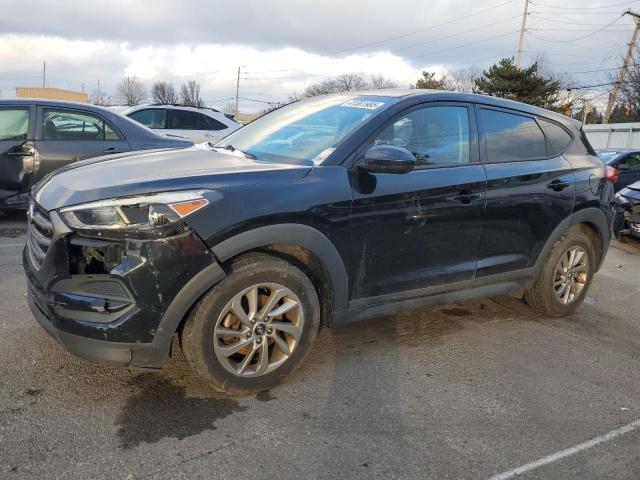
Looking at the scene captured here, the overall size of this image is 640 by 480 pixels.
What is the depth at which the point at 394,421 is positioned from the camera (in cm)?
301

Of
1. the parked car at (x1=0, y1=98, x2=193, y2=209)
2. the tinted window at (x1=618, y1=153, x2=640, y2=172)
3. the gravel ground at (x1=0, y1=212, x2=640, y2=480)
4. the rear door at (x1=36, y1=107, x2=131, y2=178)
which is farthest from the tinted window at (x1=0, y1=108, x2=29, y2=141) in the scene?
the tinted window at (x1=618, y1=153, x2=640, y2=172)

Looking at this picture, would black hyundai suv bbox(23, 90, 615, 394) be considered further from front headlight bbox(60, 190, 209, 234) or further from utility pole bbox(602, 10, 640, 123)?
utility pole bbox(602, 10, 640, 123)

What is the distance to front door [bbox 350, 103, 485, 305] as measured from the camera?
11.2 ft

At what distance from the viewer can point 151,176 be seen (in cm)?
300

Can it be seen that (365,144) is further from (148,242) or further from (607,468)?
(607,468)

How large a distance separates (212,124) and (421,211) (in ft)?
29.5

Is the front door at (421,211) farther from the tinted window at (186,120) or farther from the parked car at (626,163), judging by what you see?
the parked car at (626,163)

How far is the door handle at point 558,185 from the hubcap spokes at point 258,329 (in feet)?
7.85

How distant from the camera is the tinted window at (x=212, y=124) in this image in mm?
11773

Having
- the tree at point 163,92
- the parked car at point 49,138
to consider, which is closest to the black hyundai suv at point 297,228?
the parked car at point 49,138

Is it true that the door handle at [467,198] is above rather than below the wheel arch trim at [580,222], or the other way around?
above

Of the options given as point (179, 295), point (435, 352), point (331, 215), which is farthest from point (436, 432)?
point (179, 295)

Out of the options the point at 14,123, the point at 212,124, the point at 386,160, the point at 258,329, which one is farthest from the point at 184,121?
the point at 258,329

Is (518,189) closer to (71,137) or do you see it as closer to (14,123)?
(71,137)
